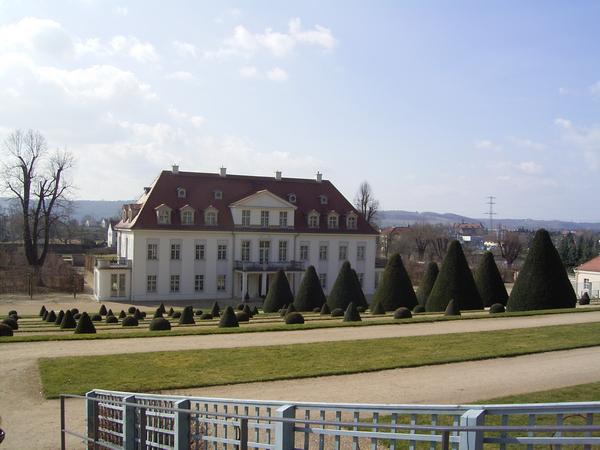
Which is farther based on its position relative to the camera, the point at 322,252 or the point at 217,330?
the point at 322,252

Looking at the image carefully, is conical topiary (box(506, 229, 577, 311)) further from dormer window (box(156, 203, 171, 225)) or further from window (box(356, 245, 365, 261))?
dormer window (box(156, 203, 171, 225))

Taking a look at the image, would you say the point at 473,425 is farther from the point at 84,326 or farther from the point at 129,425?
the point at 84,326

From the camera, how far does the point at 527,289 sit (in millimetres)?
27719

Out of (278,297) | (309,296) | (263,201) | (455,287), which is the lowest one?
(278,297)

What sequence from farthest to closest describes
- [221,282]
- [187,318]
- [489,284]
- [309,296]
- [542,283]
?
[221,282]
[309,296]
[489,284]
[542,283]
[187,318]

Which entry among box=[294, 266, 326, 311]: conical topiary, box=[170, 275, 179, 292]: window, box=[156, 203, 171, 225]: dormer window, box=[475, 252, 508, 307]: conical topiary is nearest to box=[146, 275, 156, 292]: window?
box=[170, 275, 179, 292]: window

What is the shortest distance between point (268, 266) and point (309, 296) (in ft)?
40.6

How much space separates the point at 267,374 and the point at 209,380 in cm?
136

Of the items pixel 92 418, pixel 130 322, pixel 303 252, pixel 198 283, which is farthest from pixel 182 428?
pixel 303 252

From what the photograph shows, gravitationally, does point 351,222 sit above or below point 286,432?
above

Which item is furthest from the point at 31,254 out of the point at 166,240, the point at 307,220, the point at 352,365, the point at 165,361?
the point at 352,365

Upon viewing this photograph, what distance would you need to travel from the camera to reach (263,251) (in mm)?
49375

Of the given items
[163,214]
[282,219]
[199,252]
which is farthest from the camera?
[282,219]

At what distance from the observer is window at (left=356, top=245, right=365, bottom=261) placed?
53.1 meters
